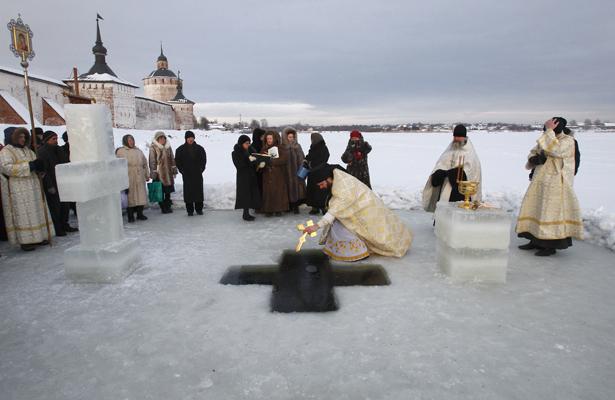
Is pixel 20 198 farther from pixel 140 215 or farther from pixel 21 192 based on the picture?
pixel 140 215

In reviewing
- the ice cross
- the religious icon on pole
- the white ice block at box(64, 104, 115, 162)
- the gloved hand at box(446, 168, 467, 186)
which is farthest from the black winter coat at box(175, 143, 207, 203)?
the gloved hand at box(446, 168, 467, 186)

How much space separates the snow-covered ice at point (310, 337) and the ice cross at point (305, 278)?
0.13m

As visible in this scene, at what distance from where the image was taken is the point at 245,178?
739 cm

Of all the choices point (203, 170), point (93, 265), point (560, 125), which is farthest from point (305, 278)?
point (203, 170)

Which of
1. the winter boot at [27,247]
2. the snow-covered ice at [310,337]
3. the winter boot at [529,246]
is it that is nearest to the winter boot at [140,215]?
the winter boot at [27,247]

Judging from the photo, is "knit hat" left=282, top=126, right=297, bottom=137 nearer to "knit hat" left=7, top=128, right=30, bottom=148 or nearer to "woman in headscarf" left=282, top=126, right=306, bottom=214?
"woman in headscarf" left=282, top=126, right=306, bottom=214

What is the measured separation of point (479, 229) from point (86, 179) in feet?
14.2

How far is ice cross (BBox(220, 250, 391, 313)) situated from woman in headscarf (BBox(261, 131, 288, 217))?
241 centimetres

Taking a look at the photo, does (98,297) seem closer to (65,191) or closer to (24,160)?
(65,191)

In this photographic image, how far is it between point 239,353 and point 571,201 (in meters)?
4.66

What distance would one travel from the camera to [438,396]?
2486 mm

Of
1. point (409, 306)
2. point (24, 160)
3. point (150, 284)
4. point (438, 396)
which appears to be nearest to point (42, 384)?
point (150, 284)

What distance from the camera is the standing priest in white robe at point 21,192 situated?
5348 millimetres

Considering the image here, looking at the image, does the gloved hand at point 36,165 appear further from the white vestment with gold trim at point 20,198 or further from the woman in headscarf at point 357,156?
the woman in headscarf at point 357,156
